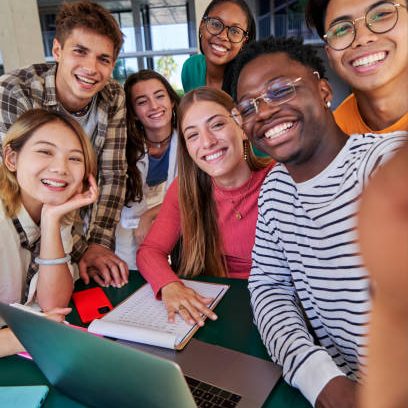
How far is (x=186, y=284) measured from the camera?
1.42 meters

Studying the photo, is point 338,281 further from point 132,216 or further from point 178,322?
point 132,216

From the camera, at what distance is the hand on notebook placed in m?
1.18

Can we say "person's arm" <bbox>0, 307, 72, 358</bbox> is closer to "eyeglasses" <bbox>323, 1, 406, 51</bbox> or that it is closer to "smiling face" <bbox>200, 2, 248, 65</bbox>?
"eyeglasses" <bbox>323, 1, 406, 51</bbox>

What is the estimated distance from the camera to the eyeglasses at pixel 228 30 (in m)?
2.25

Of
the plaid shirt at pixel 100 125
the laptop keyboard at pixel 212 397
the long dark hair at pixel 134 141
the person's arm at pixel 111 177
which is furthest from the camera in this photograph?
the long dark hair at pixel 134 141

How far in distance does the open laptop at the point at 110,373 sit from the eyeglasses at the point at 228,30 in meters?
1.84

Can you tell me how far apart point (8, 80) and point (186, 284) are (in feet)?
4.34

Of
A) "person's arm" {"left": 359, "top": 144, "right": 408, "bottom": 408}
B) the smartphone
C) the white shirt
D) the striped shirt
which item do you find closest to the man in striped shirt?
the striped shirt

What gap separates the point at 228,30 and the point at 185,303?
1.65m

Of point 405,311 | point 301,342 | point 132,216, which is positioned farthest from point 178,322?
point 132,216

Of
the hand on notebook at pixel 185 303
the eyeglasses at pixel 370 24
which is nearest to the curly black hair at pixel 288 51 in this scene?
the eyeglasses at pixel 370 24

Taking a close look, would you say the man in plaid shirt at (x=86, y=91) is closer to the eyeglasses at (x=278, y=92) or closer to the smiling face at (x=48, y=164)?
the smiling face at (x=48, y=164)

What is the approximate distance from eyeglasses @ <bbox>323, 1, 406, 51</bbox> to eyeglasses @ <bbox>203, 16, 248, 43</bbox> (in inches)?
38.7

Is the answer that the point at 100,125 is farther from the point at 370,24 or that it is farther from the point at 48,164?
the point at 370,24
